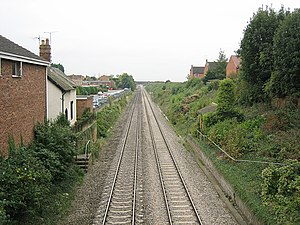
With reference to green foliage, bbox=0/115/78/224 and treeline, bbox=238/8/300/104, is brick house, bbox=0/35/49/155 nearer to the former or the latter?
green foliage, bbox=0/115/78/224

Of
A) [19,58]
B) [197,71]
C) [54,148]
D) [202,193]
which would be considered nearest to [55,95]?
[54,148]

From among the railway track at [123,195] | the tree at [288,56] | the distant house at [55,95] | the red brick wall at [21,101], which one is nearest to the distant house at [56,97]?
Result: the distant house at [55,95]

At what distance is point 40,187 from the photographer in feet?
40.7

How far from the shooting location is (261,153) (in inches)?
698

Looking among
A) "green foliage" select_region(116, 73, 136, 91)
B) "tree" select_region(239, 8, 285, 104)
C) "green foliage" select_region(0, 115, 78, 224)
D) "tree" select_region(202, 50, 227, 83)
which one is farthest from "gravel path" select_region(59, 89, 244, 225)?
"green foliage" select_region(116, 73, 136, 91)

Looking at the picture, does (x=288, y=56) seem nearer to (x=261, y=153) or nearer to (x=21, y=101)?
(x=261, y=153)

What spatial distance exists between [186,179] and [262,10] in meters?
14.9

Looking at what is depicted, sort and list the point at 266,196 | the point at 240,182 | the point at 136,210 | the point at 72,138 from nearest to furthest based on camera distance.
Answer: the point at 266,196 < the point at 136,210 < the point at 240,182 < the point at 72,138

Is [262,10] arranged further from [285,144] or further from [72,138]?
[72,138]

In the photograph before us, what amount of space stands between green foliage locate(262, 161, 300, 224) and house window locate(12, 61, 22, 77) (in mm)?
10485

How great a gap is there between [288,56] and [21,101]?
14.0m

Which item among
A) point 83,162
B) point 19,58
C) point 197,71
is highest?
point 197,71

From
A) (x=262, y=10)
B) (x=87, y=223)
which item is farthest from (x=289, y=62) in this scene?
(x=87, y=223)

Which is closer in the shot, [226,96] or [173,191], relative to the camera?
[173,191]
